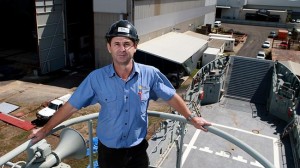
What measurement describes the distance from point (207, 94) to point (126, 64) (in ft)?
63.5

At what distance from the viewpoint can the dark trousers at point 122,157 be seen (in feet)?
15.3

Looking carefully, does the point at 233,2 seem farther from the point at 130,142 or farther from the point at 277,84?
the point at 130,142

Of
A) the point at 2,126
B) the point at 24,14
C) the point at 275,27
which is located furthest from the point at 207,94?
the point at 275,27

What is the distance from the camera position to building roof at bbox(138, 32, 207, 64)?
1209 inches

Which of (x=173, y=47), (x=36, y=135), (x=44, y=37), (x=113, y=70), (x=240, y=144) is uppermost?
(x=113, y=70)

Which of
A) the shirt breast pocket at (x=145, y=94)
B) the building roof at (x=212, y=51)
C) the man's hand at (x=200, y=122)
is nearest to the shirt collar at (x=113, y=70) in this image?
the shirt breast pocket at (x=145, y=94)

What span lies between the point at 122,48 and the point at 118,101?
2.71 feet

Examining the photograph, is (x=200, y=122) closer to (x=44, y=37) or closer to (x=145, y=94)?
(x=145, y=94)

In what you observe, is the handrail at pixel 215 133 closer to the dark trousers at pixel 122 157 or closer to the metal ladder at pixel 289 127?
the dark trousers at pixel 122 157

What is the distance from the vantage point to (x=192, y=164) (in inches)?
611

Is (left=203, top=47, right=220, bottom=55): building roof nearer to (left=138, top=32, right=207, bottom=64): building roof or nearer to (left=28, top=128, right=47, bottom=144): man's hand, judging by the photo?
(left=138, top=32, right=207, bottom=64): building roof

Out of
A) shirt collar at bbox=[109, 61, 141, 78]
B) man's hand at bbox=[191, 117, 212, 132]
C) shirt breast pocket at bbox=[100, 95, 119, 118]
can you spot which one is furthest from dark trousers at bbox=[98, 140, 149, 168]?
shirt collar at bbox=[109, 61, 141, 78]

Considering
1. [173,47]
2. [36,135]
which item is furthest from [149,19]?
[36,135]

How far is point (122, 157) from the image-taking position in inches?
184
